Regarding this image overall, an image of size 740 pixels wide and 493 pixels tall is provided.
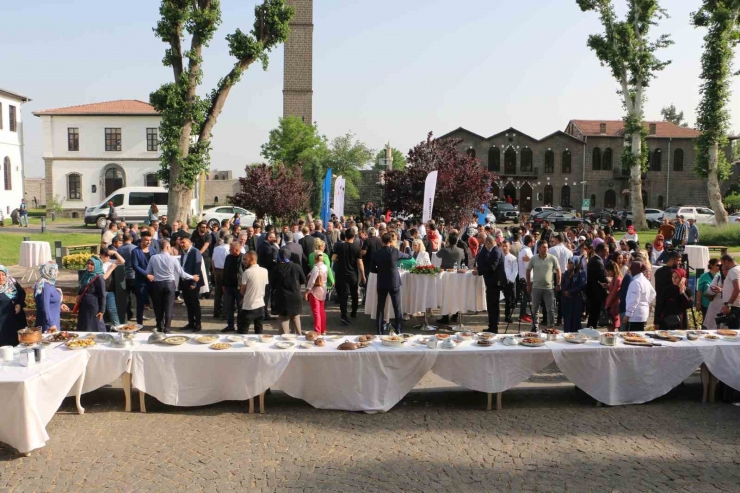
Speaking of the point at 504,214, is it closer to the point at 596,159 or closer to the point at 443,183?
the point at 596,159

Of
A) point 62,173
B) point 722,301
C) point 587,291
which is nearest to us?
point 722,301

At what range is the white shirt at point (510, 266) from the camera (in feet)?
38.8

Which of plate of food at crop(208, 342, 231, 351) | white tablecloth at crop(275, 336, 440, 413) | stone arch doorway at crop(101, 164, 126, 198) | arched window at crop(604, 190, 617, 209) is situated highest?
stone arch doorway at crop(101, 164, 126, 198)

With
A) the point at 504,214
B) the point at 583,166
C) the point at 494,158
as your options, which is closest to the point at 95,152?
the point at 504,214

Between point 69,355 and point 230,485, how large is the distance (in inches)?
96.8

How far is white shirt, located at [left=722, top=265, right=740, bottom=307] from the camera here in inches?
325

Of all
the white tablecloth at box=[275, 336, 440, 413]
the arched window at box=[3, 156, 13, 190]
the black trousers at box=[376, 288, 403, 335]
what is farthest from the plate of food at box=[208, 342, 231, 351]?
the arched window at box=[3, 156, 13, 190]

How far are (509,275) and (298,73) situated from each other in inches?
1800

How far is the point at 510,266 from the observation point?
11883mm

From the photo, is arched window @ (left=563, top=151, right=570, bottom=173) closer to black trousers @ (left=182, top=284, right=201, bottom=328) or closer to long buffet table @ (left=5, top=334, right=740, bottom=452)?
black trousers @ (left=182, top=284, right=201, bottom=328)

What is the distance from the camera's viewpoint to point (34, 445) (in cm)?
576

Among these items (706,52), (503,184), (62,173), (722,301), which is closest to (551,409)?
(722,301)

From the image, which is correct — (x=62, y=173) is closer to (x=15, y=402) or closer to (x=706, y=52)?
(x=706, y=52)

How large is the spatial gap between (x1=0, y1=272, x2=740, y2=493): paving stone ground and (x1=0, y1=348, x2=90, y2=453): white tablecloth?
0.67 feet
